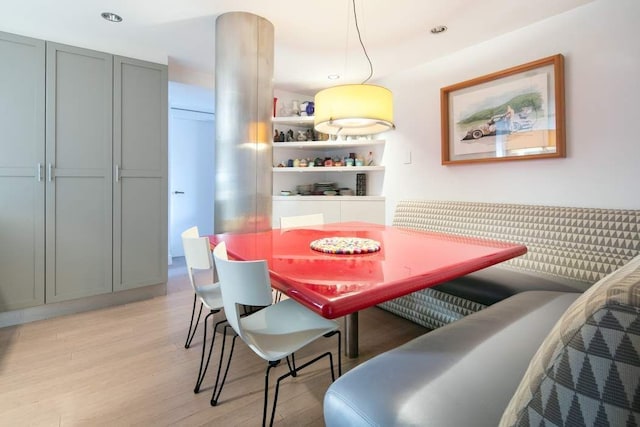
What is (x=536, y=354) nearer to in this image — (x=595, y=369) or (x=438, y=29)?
(x=595, y=369)

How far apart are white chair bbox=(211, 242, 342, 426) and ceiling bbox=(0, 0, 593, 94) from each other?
1.94 meters

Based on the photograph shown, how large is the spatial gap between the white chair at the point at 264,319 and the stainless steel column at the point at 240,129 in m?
1.15

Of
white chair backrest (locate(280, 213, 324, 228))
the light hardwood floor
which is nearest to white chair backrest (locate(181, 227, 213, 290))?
the light hardwood floor

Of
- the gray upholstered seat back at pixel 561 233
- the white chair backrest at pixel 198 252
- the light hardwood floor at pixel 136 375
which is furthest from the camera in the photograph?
the gray upholstered seat back at pixel 561 233

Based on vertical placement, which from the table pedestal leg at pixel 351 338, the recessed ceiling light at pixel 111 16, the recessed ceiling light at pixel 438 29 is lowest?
the table pedestal leg at pixel 351 338

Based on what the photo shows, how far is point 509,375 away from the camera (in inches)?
34.5

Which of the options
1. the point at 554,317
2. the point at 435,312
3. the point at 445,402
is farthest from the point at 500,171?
the point at 445,402

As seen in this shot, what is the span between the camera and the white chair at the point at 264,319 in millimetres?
1067

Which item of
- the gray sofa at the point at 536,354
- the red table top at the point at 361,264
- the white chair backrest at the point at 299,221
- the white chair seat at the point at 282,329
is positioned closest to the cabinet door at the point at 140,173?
the white chair backrest at the point at 299,221

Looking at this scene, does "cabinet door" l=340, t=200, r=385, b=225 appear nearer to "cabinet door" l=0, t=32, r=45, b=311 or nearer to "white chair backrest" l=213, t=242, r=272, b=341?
"white chair backrest" l=213, t=242, r=272, b=341

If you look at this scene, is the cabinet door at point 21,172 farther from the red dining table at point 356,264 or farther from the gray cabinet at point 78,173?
the red dining table at point 356,264

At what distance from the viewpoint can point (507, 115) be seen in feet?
8.34

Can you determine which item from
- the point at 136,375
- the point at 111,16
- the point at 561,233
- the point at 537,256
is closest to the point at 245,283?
the point at 136,375

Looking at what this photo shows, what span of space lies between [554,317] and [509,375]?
57 cm
